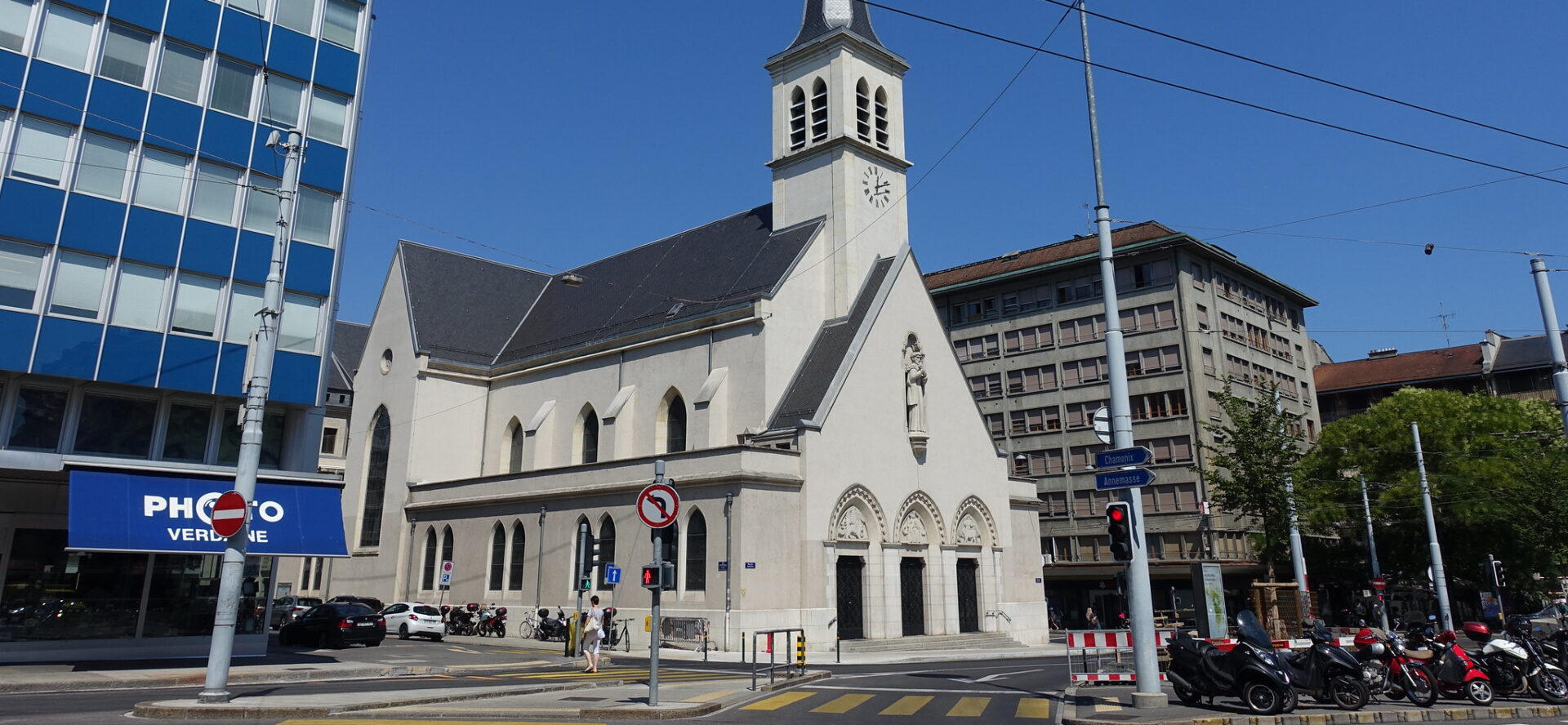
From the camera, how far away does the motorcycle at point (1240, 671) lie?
43.2 feet

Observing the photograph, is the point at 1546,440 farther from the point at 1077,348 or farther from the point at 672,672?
the point at 672,672

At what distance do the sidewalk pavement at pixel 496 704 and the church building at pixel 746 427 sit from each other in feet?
Answer: 42.2

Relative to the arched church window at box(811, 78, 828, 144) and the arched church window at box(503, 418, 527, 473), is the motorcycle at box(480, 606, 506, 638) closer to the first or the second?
the arched church window at box(503, 418, 527, 473)

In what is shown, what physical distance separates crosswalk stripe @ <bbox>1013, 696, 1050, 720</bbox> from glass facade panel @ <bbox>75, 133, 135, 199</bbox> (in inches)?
783

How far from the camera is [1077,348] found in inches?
2346

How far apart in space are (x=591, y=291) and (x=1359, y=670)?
37.6 m

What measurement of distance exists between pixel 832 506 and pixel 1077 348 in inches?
1256

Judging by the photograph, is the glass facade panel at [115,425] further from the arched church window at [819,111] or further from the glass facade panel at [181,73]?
the arched church window at [819,111]

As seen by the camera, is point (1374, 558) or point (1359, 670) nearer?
point (1359, 670)

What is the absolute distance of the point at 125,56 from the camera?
21.5 metres

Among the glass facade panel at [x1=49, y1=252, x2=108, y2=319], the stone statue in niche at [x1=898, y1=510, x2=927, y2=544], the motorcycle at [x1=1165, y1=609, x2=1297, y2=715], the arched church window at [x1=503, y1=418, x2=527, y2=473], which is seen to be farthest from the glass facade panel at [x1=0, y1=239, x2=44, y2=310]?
the stone statue in niche at [x1=898, y1=510, x2=927, y2=544]

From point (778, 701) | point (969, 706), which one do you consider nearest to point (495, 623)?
point (778, 701)

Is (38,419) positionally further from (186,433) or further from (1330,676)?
(1330,676)

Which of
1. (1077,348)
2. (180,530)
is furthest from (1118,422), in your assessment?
(1077,348)
